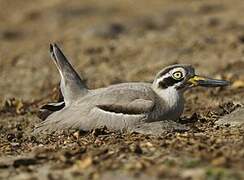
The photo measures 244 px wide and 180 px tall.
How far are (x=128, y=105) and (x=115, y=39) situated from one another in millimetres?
10189

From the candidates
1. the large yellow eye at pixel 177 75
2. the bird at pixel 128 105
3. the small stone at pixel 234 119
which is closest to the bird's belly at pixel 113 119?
the bird at pixel 128 105

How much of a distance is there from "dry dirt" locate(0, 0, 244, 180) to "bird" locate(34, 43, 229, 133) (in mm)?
191

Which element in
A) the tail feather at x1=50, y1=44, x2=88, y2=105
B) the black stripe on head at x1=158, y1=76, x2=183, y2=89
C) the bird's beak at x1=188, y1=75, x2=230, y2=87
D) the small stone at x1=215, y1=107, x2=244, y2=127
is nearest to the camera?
the small stone at x1=215, y1=107, x2=244, y2=127

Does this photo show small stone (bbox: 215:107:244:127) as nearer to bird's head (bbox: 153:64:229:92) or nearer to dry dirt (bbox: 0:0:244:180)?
dry dirt (bbox: 0:0:244:180)

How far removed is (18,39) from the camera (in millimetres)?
20781

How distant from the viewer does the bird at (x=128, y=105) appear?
8.62 metres

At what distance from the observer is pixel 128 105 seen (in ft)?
28.3

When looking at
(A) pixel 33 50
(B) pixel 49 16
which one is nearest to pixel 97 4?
(B) pixel 49 16

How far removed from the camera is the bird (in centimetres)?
862

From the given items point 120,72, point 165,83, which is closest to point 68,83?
point 165,83

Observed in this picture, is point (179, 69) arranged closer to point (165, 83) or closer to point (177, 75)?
point (177, 75)

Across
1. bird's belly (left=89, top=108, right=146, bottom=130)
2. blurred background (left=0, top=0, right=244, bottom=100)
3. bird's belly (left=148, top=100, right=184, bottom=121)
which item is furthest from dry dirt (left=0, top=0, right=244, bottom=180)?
bird's belly (left=148, top=100, right=184, bottom=121)

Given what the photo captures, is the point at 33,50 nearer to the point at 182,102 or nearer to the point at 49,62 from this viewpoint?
the point at 49,62

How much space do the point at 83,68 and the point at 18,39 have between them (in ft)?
17.2
